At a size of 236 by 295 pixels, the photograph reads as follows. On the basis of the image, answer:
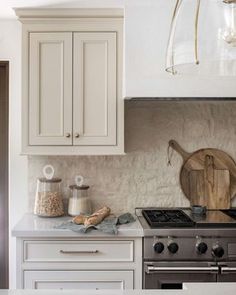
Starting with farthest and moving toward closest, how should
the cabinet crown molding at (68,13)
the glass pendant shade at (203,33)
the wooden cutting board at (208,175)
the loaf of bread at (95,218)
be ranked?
the wooden cutting board at (208,175), the cabinet crown molding at (68,13), the loaf of bread at (95,218), the glass pendant shade at (203,33)

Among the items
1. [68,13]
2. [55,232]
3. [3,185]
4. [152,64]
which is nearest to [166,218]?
[55,232]

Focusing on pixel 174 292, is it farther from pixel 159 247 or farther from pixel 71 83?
pixel 71 83

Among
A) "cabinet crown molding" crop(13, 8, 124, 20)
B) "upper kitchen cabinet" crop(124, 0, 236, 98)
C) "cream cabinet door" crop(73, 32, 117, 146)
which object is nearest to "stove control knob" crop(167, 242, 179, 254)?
"cream cabinet door" crop(73, 32, 117, 146)

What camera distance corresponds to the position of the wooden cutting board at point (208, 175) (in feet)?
9.09

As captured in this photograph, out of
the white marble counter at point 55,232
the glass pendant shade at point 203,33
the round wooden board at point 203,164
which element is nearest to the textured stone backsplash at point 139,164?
the round wooden board at point 203,164

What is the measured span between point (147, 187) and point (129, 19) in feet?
3.92

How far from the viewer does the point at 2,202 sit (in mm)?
2859

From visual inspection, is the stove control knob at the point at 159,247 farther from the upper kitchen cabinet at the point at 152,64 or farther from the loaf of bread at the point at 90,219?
the upper kitchen cabinet at the point at 152,64

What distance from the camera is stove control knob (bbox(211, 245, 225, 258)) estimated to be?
7.14ft

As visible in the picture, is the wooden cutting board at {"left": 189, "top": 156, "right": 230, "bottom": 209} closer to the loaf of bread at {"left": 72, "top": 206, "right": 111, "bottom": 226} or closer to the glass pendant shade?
the loaf of bread at {"left": 72, "top": 206, "right": 111, "bottom": 226}

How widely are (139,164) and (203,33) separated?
69.9 inches

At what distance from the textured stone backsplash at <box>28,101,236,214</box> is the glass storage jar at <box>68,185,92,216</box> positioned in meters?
0.14

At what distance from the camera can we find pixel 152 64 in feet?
7.81

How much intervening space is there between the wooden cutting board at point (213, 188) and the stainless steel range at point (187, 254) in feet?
1.68
